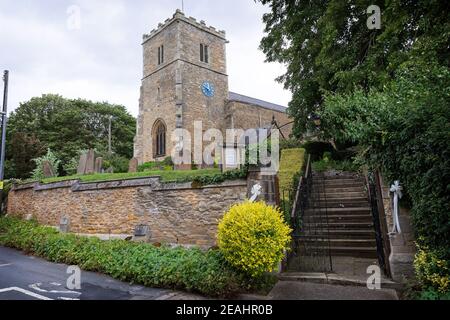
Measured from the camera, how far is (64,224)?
11930 millimetres

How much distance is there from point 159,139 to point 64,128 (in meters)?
13.9

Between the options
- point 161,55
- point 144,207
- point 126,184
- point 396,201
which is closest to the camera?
point 396,201

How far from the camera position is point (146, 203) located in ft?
32.2

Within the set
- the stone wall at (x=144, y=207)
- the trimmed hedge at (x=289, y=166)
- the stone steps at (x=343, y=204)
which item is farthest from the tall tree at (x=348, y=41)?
the stone wall at (x=144, y=207)

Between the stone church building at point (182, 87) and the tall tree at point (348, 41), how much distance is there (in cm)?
1301

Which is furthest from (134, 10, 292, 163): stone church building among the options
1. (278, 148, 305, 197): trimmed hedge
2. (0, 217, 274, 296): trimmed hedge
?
(0, 217, 274, 296): trimmed hedge

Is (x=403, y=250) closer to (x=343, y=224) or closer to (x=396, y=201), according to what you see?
(x=396, y=201)

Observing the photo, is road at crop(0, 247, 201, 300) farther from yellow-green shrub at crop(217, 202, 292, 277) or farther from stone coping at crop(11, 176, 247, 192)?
stone coping at crop(11, 176, 247, 192)

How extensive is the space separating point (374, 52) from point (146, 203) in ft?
29.6

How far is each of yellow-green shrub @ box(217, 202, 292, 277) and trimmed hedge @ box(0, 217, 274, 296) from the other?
0.38m

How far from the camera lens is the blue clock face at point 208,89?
28219mm

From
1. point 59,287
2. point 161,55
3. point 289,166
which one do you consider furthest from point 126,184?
point 161,55
